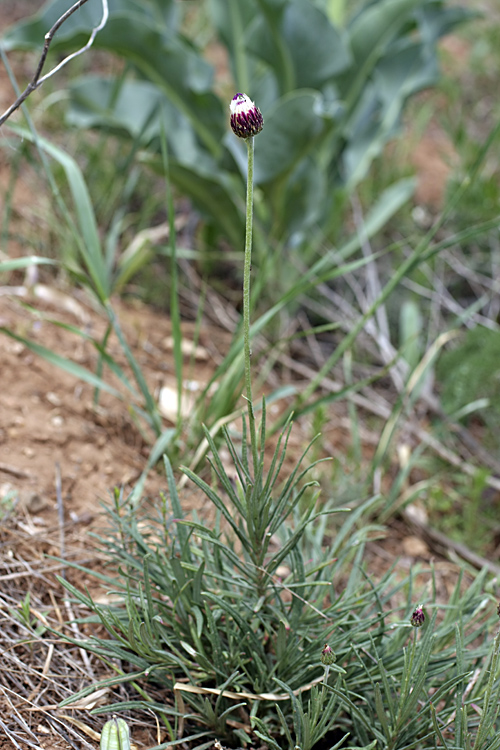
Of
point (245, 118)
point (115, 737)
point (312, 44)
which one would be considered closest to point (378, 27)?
point (312, 44)

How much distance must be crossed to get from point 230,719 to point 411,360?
1315mm

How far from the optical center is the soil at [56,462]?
1.00m

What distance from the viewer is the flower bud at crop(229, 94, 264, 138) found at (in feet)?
2.43

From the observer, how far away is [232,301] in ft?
7.85

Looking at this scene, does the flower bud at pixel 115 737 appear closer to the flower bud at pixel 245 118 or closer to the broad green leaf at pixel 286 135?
the flower bud at pixel 245 118

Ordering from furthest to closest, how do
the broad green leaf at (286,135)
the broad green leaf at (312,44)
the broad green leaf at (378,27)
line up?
the broad green leaf at (378,27), the broad green leaf at (312,44), the broad green leaf at (286,135)

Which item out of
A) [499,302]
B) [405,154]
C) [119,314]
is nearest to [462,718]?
[119,314]

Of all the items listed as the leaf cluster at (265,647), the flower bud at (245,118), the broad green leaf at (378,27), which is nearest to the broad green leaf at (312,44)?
the broad green leaf at (378,27)

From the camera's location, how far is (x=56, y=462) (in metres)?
1.43

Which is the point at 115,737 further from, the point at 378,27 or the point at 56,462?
the point at 378,27

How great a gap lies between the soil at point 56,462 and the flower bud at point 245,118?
23.0 inches

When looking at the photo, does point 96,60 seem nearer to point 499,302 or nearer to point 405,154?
point 405,154

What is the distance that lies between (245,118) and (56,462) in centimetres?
92

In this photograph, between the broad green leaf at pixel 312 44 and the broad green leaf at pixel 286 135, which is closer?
the broad green leaf at pixel 286 135
